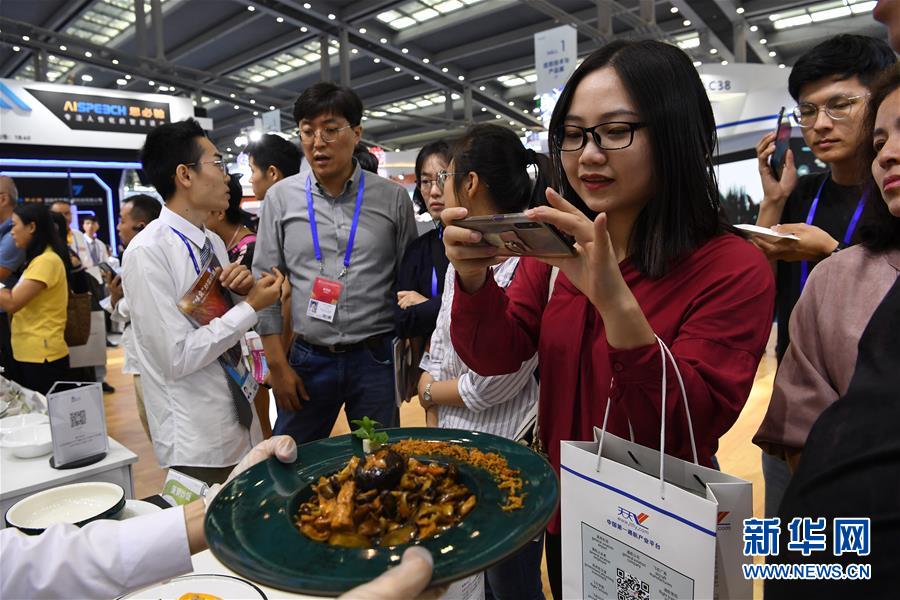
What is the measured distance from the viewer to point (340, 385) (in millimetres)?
2645

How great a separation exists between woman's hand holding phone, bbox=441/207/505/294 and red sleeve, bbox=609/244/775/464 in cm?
36

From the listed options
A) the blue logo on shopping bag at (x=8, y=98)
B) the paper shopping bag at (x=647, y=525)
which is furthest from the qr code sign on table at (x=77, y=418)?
the blue logo on shopping bag at (x=8, y=98)

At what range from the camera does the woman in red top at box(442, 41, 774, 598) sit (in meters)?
1.00

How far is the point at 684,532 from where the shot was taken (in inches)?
33.4

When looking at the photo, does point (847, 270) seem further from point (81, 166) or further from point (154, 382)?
point (81, 166)

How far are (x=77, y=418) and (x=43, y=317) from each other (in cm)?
270

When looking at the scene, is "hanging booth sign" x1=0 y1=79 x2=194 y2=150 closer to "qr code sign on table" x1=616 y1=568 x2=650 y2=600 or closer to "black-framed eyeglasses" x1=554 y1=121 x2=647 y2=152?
"black-framed eyeglasses" x1=554 y1=121 x2=647 y2=152

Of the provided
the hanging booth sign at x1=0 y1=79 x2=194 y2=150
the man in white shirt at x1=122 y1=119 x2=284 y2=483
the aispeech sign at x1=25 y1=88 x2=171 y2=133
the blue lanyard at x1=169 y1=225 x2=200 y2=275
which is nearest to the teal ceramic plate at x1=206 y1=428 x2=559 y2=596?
the man in white shirt at x1=122 y1=119 x2=284 y2=483

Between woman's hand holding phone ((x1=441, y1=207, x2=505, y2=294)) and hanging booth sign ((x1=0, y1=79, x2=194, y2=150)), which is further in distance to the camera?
hanging booth sign ((x1=0, y1=79, x2=194, y2=150))

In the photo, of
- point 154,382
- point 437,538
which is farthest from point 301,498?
point 154,382

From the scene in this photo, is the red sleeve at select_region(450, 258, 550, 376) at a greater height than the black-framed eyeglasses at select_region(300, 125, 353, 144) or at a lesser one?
lesser

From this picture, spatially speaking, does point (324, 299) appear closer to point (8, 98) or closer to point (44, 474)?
point (44, 474)

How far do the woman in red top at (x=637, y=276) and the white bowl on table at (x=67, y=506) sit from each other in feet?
3.32

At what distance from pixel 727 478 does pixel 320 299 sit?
1994mm
